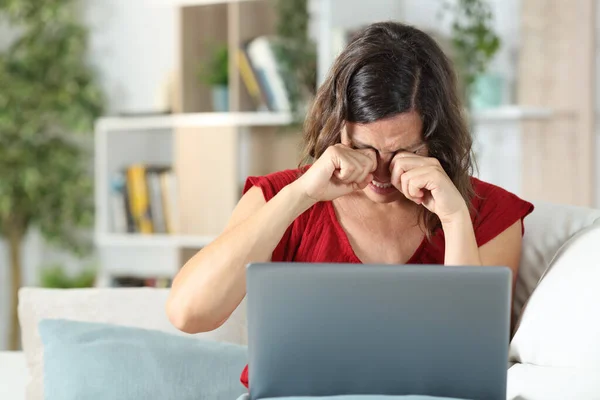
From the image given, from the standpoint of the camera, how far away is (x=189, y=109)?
3570 millimetres

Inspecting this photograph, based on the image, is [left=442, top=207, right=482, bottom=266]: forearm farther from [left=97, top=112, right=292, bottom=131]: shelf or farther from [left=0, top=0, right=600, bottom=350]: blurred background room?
[left=97, top=112, right=292, bottom=131]: shelf

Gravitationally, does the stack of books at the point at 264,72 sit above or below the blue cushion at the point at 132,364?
above

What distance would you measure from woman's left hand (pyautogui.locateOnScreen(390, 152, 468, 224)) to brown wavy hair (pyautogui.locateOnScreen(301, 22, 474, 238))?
0.30 ft

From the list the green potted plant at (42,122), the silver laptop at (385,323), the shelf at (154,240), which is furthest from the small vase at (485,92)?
the silver laptop at (385,323)

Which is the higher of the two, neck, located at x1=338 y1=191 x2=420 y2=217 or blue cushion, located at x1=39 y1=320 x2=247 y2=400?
neck, located at x1=338 y1=191 x2=420 y2=217

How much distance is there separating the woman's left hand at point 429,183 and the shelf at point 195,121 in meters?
1.81

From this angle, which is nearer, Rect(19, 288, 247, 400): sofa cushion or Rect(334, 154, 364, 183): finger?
Rect(334, 154, 364, 183): finger

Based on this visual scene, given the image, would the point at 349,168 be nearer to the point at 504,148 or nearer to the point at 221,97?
the point at 504,148

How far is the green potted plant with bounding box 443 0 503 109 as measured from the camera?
2.90 meters

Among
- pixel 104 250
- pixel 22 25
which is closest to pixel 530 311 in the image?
pixel 104 250

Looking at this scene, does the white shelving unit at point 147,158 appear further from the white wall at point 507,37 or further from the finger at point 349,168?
the finger at point 349,168

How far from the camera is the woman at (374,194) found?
147 centimetres

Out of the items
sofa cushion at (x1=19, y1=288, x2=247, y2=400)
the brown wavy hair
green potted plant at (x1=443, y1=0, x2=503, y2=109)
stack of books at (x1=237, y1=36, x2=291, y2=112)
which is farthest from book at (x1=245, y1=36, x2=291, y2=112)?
the brown wavy hair

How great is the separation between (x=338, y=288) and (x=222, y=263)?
0.51 metres
